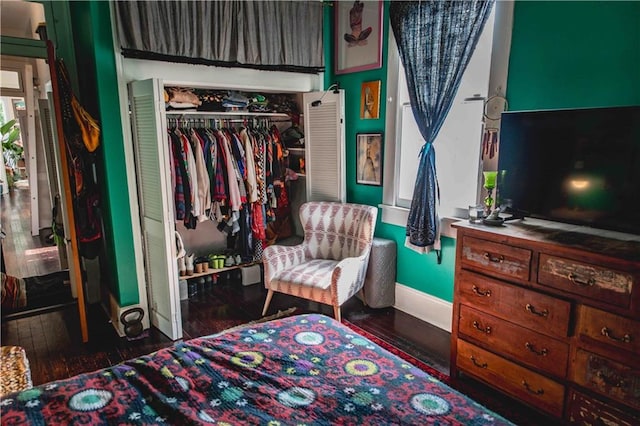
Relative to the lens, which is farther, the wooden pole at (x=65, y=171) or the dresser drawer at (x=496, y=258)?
the wooden pole at (x=65, y=171)

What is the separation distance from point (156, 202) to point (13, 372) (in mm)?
1348

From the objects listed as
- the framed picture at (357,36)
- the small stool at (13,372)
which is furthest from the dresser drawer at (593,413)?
the framed picture at (357,36)

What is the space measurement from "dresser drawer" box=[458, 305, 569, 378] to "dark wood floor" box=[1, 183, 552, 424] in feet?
1.14

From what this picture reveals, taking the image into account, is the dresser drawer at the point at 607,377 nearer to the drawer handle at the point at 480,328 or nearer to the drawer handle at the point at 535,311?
the drawer handle at the point at 535,311

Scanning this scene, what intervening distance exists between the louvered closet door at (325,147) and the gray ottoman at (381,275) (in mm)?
572

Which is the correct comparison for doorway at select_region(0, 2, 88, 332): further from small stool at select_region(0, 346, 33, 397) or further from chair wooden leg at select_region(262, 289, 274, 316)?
chair wooden leg at select_region(262, 289, 274, 316)

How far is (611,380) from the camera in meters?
1.80

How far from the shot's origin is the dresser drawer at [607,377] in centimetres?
173

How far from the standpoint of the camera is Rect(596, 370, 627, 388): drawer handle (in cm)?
177

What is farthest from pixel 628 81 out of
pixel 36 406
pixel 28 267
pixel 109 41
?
pixel 28 267

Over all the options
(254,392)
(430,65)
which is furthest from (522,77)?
(254,392)

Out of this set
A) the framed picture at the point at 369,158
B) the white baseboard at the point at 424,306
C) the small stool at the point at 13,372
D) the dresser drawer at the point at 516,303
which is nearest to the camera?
the small stool at the point at 13,372

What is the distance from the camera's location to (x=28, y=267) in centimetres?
339

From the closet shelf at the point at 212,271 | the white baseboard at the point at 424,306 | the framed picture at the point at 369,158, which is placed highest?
the framed picture at the point at 369,158
